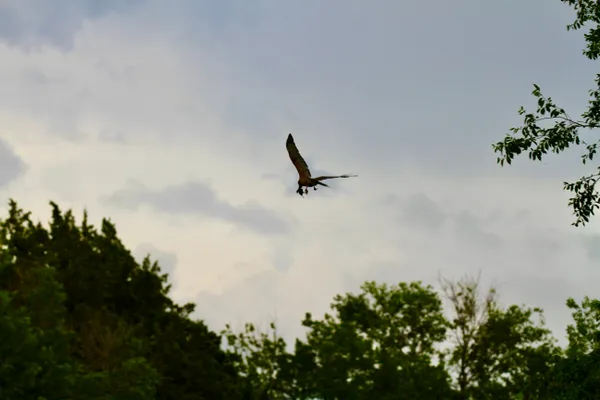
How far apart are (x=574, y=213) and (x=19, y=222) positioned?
26.2 metres

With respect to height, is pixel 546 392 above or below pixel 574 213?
below

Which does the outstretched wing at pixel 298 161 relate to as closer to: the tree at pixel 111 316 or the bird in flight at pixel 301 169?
the bird in flight at pixel 301 169

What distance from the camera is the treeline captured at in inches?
1357

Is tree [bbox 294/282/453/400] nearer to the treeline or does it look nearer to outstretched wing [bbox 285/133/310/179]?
the treeline

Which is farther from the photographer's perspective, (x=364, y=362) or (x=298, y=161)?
(x=364, y=362)

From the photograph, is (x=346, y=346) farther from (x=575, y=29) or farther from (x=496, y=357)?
(x=575, y=29)

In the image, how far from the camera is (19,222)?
147ft

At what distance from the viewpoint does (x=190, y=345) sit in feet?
144

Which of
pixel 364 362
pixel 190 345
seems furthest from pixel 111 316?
pixel 364 362

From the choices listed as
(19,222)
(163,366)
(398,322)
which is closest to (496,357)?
(398,322)

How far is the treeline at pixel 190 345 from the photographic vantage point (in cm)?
3447

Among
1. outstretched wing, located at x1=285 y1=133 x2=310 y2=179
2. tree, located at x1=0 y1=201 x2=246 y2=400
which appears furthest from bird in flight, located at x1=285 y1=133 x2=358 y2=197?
tree, located at x1=0 y1=201 x2=246 y2=400

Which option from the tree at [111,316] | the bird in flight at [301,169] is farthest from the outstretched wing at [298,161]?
the tree at [111,316]

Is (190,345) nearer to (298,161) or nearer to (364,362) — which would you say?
(364,362)
